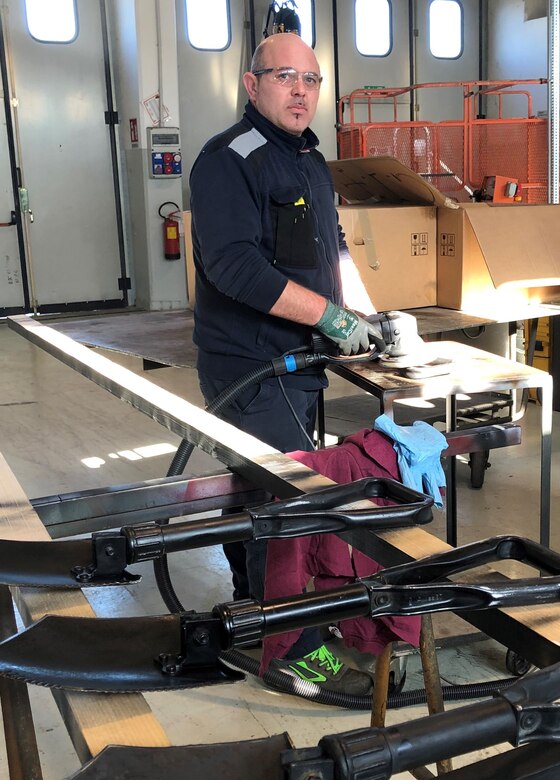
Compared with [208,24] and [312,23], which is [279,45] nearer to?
[208,24]

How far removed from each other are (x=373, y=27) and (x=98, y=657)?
9214 millimetres

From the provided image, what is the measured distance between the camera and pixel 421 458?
4.82ft

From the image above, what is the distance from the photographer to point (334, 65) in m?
8.77

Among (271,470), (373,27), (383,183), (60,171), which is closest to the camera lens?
(271,470)

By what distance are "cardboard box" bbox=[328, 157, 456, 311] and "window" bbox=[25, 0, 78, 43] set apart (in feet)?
17.6

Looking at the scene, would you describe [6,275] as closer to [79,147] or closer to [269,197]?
[79,147]

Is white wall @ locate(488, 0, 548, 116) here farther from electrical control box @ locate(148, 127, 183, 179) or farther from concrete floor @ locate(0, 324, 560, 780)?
concrete floor @ locate(0, 324, 560, 780)

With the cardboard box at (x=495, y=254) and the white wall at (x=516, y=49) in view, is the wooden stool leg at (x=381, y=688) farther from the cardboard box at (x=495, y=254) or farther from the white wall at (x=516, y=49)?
the white wall at (x=516, y=49)

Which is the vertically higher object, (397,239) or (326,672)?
(397,239)

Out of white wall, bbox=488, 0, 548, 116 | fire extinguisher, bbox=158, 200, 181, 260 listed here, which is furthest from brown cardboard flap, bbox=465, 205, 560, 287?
white wall, bbox=488, 0, 548, 116

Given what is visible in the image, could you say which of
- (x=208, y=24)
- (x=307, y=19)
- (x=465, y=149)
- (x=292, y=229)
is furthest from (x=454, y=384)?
(x=307, y=19)

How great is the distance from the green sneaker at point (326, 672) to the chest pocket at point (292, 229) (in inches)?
39.6

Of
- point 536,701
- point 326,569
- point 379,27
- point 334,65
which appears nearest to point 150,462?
point 326,569

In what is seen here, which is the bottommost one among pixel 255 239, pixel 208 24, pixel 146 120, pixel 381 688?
pixel 381 688
